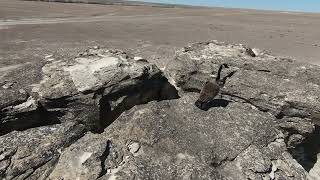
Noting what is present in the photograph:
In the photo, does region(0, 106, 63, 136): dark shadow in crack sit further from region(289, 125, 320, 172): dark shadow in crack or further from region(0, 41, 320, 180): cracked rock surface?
region(289, 125, 320, 172): dark shadow in crack

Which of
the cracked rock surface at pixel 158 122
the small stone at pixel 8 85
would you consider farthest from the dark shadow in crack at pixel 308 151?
the small stone at pixel 8 85

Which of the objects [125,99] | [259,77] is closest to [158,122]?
[125,99]

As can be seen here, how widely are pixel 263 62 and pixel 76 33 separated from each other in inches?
1119

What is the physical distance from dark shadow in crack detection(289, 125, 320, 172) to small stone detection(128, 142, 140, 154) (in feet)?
14.7

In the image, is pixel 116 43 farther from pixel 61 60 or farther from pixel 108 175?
pixel 108 175

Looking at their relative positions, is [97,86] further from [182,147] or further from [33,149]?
[182,147]

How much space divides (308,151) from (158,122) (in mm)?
4575

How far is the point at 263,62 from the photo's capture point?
1226cm

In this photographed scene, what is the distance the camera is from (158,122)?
9984mm

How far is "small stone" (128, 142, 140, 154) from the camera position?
365 inches

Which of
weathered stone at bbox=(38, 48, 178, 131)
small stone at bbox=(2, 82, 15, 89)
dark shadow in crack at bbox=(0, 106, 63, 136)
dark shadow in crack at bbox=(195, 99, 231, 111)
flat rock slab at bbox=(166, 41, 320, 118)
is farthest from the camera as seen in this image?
flat rock slab at bbox=(166, 41, 320, 118)

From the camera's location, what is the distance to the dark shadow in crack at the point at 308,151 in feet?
38.0

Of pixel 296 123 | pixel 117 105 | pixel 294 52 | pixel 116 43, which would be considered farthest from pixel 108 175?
pixel 294 52

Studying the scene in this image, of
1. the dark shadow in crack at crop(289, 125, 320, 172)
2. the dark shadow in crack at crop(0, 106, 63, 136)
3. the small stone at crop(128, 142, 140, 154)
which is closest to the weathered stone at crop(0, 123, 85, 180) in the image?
the dark shadow in crack at crop(0, 106, 63, 136)
